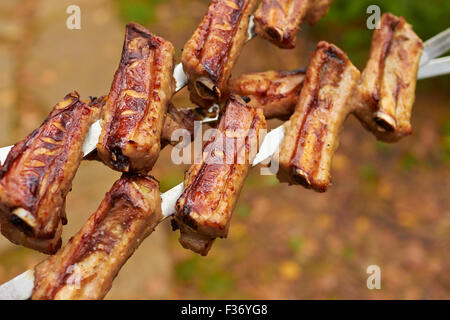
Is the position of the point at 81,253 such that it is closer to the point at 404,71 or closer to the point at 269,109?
the point at 269,109

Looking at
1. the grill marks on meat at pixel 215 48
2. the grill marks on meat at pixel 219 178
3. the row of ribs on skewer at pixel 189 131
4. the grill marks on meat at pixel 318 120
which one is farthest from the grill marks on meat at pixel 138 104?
the grill marks on meat at pixel 318 120

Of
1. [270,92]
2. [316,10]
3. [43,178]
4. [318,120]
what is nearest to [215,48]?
[270,92]

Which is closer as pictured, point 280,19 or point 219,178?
point 219,178

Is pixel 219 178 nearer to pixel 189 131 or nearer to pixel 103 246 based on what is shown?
pixel 189 131

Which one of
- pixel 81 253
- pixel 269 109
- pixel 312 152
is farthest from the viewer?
pixel 269 109

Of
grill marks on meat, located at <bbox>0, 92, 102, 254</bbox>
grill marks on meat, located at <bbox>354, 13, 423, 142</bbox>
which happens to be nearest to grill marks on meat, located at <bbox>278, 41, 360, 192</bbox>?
grill marks on meat, located at <bbox>354, 13, 423, 142</bbox>

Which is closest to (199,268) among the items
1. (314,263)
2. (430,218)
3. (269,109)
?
(314,263)

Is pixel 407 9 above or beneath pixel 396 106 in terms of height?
above
